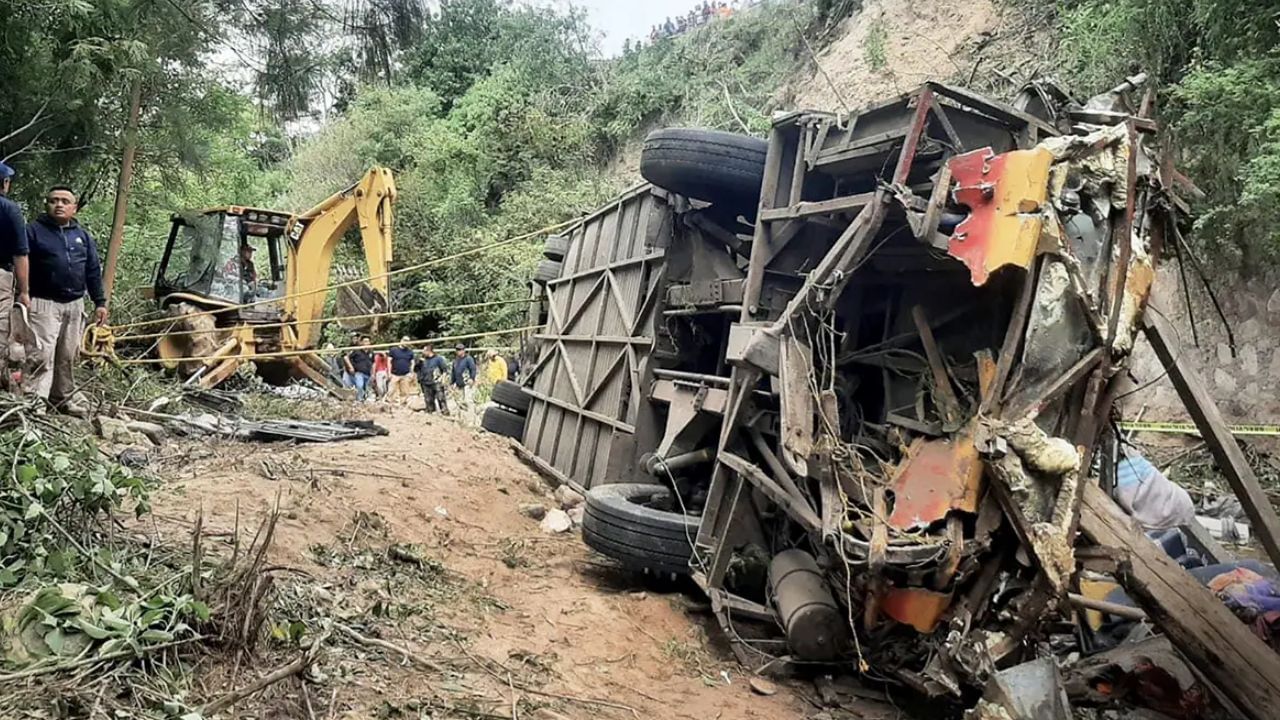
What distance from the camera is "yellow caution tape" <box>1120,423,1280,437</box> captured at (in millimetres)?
7552

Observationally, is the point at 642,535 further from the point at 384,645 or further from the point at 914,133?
the point at 914,133

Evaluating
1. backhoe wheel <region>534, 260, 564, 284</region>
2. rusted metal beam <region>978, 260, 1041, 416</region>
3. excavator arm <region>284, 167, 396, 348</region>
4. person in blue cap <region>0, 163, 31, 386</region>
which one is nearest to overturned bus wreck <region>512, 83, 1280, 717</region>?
rusted metal beam <region>978, 260, 1041, 416</region>

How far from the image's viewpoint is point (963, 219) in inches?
144

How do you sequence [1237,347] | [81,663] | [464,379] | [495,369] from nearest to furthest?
[81,663]
[1237,347]
[464,379]
[495,369]

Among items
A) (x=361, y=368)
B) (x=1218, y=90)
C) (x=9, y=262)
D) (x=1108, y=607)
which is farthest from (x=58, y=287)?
(x=361, y=368)

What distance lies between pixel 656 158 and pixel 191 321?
29.0ft

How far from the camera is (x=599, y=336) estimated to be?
24.8 feet

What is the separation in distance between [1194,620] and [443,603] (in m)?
3.46

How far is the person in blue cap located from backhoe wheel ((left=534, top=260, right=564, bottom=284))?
558cm

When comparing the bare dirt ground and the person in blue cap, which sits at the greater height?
the person in blue cap

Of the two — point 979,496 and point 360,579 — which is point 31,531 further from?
point 979,496

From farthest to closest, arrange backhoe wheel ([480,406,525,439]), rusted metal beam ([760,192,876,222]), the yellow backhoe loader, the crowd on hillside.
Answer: the crowd on hillside, the yellow backhoe loader, backhoe wheel ([480,406,525,439]), rusted metal beam ([760,192,876,222])

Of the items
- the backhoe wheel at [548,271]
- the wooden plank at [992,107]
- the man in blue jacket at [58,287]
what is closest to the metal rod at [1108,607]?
the wooden plank at [992,107]

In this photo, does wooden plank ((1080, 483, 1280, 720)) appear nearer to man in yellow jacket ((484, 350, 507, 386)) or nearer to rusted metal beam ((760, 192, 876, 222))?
rusted metal beam ((760, 192, 876, 222))
